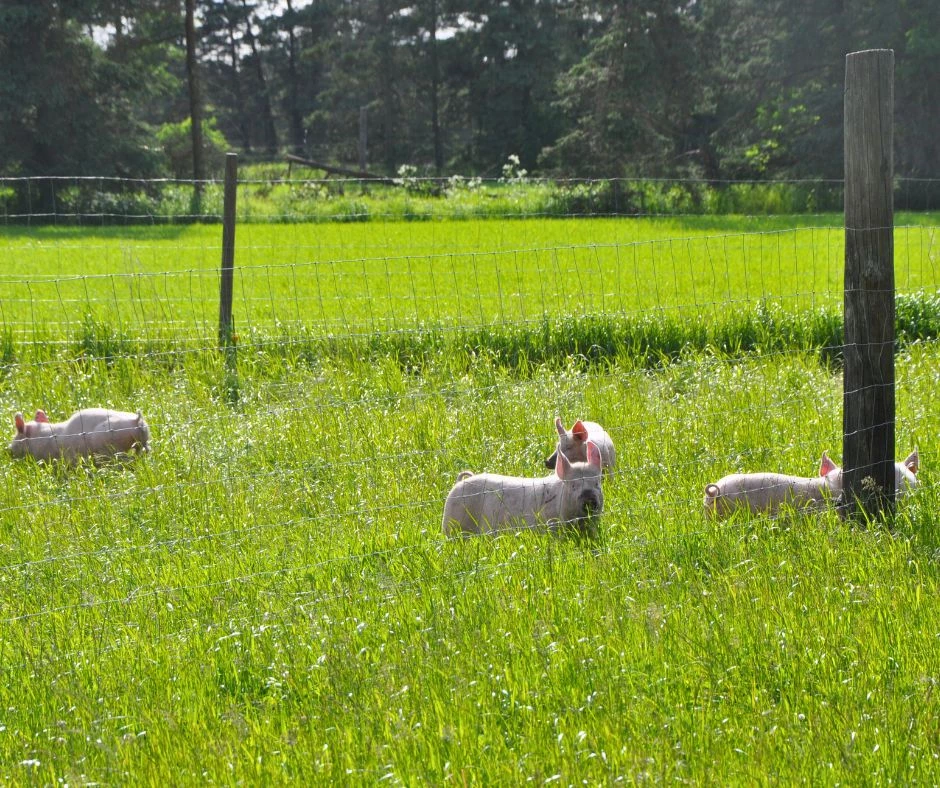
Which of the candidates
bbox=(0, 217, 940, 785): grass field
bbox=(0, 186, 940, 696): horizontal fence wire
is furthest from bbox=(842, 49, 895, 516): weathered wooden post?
bbox=(0, 186, 940, 696): horizontal fence wire

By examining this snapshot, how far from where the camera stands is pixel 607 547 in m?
4.93

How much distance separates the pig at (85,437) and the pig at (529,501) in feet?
8.84

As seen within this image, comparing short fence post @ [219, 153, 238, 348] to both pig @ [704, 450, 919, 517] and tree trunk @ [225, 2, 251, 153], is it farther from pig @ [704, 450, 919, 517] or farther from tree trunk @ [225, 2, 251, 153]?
tree trunk @ [225, 2, 251, 153]

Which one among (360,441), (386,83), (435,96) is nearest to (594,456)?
(360,441)

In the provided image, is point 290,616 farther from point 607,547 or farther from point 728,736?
point 728,736

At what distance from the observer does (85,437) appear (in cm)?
709

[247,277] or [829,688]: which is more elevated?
[247,277]

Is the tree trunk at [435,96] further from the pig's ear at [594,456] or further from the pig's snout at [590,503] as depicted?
the pig's snout at [590,503]

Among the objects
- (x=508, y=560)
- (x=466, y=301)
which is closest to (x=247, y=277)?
(x=466, y=301)

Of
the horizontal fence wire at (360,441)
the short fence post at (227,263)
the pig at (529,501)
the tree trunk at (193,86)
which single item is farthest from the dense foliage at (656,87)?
the pig at (529,501)

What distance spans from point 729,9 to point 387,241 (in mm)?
22770

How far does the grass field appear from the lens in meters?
3.42

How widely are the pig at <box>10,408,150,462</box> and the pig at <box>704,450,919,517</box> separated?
373 centimetres

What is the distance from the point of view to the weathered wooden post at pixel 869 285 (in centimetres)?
511
